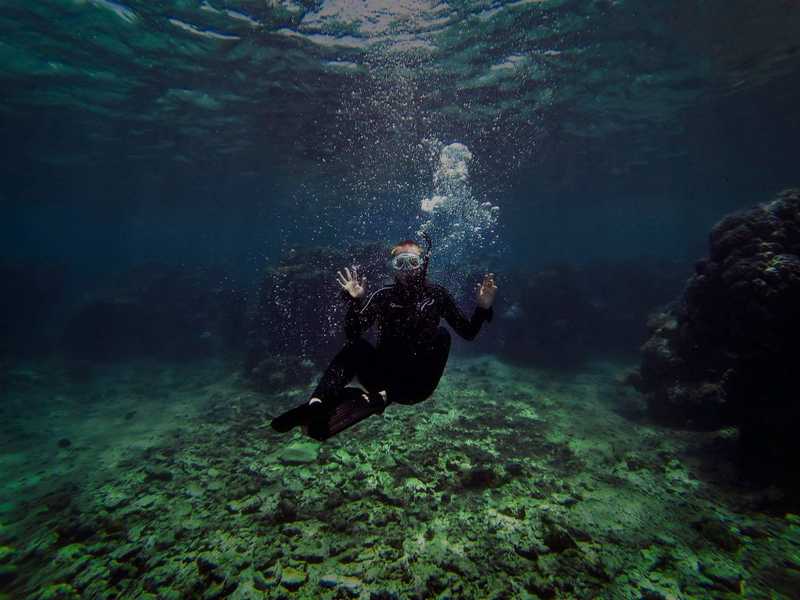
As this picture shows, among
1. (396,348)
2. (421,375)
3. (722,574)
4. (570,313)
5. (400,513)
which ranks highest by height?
(396,348)

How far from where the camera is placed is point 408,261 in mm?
4301

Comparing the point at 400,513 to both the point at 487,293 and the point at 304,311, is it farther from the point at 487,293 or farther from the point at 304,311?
the point at 304,311

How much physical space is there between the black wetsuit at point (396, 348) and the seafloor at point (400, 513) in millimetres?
1892

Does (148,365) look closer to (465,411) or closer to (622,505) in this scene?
(465,411)

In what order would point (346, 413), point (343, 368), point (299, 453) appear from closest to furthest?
point (346, 413) → point (343, 368) → point (299, 453)

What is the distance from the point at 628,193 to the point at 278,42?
44.5 meters

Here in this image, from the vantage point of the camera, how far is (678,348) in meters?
9.44

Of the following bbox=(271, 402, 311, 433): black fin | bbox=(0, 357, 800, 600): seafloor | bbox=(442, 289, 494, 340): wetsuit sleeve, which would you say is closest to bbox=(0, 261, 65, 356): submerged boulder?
bbox=(0, 357, 800, 600): seafloor

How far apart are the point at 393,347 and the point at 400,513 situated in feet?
7.86

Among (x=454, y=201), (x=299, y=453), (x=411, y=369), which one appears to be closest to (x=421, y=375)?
(x=411, y=369)

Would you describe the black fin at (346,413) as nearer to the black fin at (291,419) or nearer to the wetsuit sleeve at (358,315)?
the black fin at (291,419)

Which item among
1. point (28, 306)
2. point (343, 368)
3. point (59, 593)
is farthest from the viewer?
point (28, 306)

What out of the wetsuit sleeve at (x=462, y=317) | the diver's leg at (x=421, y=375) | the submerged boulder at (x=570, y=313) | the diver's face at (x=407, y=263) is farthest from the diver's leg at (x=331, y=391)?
the submerged boulder at (x=570, y=313)

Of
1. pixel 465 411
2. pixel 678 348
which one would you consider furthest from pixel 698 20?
pixel 465 411
